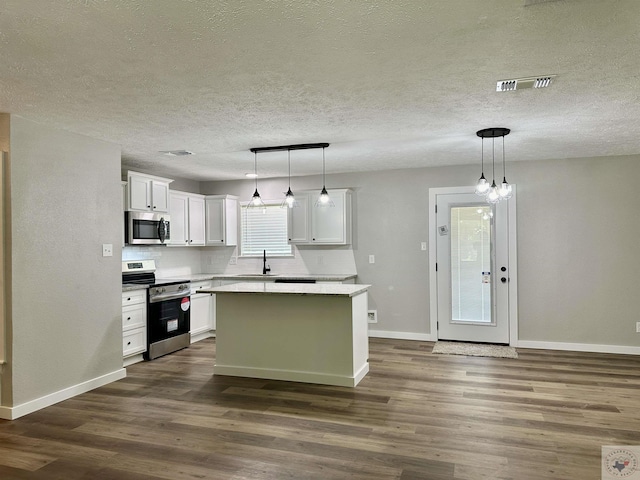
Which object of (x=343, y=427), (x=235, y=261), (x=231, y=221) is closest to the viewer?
(x=343, y=427)

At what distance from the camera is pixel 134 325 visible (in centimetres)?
509

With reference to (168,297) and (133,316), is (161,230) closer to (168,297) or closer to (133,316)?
(168,297)

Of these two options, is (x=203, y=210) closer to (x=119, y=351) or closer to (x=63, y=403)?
(x=119, y=351)

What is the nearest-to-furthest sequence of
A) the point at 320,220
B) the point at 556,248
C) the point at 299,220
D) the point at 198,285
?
1. the point at 556,248
2. the point at 198,285
3. the point at 320,220
4. the point at 299,220

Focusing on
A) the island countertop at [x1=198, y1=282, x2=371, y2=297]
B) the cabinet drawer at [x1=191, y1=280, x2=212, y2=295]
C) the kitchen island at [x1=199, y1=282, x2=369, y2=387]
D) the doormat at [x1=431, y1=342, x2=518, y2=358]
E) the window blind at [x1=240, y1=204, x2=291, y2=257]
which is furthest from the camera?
the window blind at [x1=240, y1=204, x2=291, y2=257]

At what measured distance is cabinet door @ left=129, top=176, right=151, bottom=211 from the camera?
538 cm

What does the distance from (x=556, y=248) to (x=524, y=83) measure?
3460 mm

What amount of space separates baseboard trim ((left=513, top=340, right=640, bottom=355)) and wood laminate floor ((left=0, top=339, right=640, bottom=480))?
2.24 feet

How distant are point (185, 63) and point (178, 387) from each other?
304 cm

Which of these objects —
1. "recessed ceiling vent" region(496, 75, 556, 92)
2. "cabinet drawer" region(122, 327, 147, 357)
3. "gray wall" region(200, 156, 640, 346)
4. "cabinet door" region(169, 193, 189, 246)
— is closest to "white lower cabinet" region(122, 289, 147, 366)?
"cabinet drawer" region(122, 327, 147, 357)

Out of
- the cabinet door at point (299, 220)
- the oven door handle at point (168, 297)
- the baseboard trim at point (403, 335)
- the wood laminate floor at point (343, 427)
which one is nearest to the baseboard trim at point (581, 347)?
the wood laminate floor at point (343, 427)

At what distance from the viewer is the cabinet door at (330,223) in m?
6.52

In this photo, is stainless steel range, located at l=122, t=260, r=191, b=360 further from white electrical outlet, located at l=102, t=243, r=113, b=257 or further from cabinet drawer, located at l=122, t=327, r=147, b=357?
white electrical outlet, located at l=102, t=243, r=113, b=257

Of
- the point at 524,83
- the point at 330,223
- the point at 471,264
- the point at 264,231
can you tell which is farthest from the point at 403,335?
the point at 524,83
